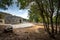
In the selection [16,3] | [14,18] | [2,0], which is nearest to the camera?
[2,0]

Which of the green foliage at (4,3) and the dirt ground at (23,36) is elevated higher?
the green foliage at (4,3)

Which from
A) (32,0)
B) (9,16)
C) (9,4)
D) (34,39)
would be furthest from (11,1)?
(9,16)

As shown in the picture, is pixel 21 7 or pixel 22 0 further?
pixel 21 7

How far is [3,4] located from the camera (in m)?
9.70

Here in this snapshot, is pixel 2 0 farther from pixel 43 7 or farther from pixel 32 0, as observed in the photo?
pixel 43 7

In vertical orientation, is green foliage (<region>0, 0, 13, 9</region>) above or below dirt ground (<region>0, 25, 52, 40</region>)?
above

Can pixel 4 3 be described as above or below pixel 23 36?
above

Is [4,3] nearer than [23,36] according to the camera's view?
Yes

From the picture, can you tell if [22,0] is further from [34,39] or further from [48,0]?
[34,39]

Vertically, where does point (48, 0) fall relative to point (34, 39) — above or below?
above

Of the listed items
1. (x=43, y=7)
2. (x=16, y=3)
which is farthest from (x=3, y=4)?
(x=43, y=7)

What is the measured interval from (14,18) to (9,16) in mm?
2131

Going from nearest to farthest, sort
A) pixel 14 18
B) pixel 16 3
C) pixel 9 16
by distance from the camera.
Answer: pixel 16 3, pixel 9 16, pixel 14 18

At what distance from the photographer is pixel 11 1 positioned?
968 centimetres
